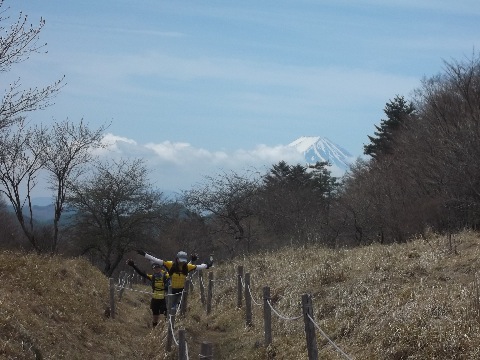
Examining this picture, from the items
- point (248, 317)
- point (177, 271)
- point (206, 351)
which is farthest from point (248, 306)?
point (206, 351)

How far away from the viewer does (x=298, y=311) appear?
44.3ft

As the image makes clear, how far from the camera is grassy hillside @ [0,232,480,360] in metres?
9.36

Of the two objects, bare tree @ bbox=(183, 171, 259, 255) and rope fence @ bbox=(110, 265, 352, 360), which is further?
bare tree @ bbox=(183, 171, 259, 255)

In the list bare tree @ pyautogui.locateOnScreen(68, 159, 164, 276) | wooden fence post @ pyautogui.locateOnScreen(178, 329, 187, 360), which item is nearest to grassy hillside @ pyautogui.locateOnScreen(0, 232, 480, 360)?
wooden fence post @ pyautogui.locateOnScreen(178, 329, 187, 360)

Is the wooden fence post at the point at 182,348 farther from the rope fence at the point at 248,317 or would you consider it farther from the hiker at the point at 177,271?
the hiker at the point at 177,271

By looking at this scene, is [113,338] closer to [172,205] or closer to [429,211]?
[429,211]

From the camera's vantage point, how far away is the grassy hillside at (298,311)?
30.7ft

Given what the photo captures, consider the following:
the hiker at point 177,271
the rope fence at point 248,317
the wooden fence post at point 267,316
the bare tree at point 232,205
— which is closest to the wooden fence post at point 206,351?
the rope fence at point 248,317

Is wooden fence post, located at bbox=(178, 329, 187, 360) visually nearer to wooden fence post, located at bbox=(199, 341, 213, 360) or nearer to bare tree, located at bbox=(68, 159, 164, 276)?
wooden fence post, located at bbox=(199, 341, 213, 360)

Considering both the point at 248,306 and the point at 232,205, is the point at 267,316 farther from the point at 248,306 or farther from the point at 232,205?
the point at 232,205

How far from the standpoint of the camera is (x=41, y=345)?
12.1 meters

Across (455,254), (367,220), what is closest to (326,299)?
(455,254)

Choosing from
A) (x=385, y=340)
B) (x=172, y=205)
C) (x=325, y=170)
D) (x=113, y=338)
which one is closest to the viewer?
(x=385, y=340)

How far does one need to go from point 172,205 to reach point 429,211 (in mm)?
25223
